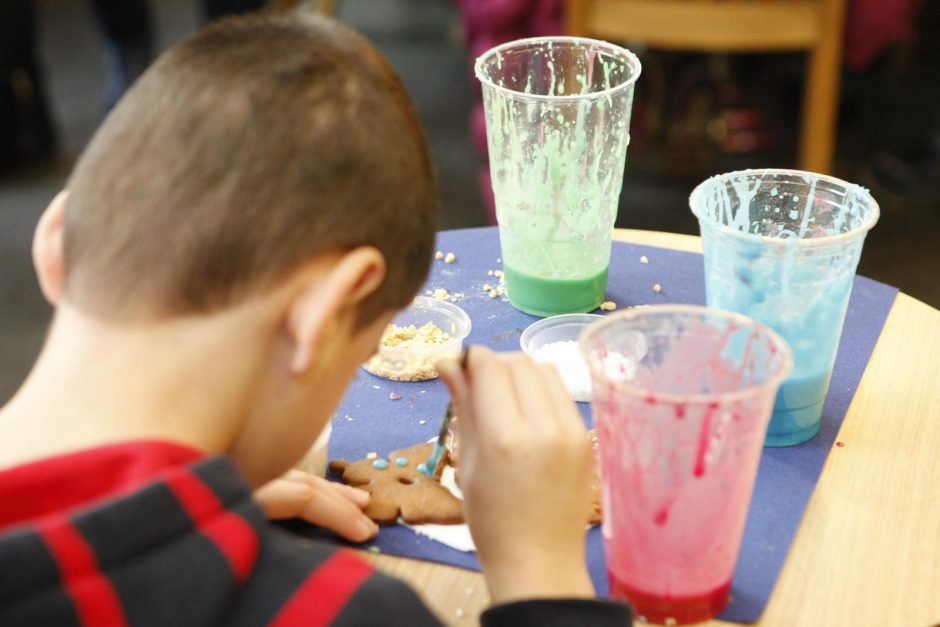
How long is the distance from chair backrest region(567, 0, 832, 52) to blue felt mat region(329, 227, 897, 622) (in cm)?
85

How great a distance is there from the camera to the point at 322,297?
685 millimetres

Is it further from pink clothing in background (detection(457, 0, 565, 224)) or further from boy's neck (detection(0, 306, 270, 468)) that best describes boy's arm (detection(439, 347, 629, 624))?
pink clothing in background (detection(457, 0, 565, 224))

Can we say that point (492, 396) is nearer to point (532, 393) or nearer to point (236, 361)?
point (532, 393)

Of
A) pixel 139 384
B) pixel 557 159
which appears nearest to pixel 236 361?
pixel 139 384

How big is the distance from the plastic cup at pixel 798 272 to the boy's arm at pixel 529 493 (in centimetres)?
24

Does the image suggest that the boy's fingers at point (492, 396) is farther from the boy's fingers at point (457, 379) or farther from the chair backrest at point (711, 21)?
the chair backrest at point (711, 21)

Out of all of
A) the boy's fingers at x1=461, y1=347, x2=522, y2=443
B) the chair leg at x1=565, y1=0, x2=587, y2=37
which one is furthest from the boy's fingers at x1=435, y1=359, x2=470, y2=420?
the chair leg at x1=565, y1=0, x2=587, y2=37

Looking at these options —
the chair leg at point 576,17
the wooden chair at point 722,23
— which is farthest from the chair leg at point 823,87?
the chair leg at point 576,17

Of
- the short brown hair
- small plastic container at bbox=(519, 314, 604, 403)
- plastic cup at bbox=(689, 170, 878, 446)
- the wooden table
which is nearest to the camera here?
the short brown hair

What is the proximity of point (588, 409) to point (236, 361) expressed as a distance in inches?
15.8

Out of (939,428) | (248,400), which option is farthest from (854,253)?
(248,400)

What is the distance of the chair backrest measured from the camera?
1988 millimetres

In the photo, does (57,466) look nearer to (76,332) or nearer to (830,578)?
(76,332)

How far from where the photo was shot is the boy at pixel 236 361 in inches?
24.0
